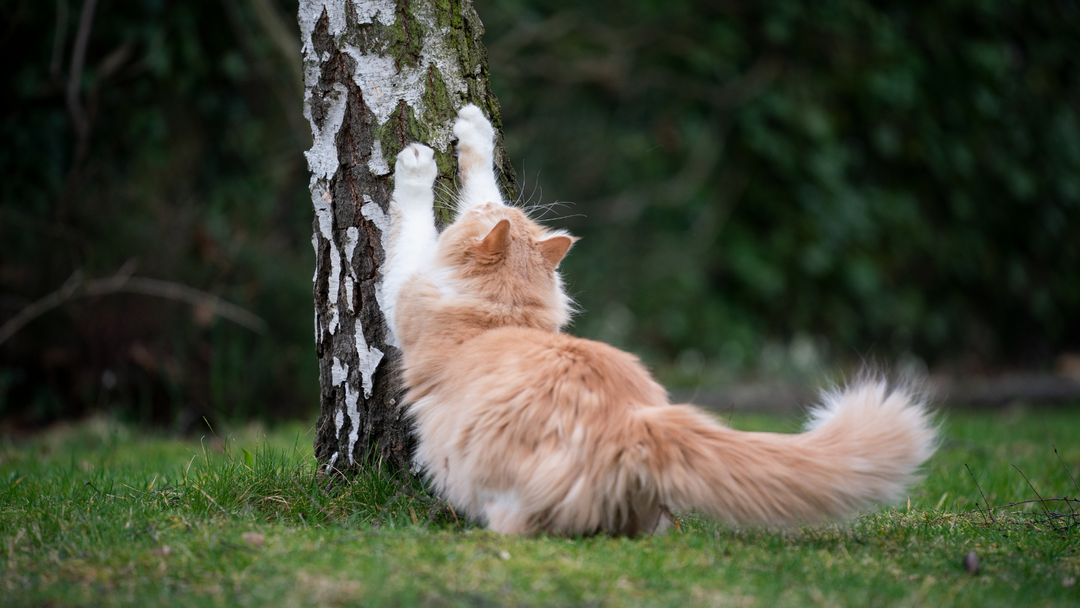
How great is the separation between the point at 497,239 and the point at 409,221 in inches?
11.4

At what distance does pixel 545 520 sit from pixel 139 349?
3918mm

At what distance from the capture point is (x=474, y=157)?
2678 millimetres

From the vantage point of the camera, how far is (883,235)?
7.78 meters

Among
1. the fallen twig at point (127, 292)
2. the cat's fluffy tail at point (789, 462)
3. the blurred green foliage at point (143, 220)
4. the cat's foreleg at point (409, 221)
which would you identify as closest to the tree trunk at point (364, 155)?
the cat's foreleg at point (409, 221)

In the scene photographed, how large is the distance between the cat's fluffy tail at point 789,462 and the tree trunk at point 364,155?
91 centimetres

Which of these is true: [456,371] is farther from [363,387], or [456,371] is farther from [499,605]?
[499,605]

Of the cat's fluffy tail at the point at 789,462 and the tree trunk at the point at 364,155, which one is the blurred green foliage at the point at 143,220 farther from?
the cat's fluffy tail at the point at 789,462

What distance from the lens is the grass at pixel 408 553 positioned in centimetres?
166

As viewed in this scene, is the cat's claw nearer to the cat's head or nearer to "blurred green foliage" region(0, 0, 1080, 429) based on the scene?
the cat's head

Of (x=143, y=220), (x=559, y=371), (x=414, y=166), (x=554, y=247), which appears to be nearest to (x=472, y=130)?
(x=414, y=166)

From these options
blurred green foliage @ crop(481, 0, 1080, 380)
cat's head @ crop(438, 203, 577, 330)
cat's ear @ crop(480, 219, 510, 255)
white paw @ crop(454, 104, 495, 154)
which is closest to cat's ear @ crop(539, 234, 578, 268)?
cat's head @ crop(438, 203, 577, 330)

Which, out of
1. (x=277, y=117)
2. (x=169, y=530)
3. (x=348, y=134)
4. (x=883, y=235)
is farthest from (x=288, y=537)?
(x=883, y=235)

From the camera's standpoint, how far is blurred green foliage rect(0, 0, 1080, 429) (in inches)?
233

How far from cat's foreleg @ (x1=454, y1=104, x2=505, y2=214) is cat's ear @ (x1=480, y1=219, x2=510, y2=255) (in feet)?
0.71
